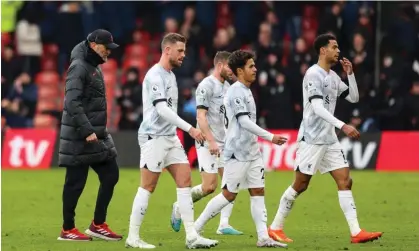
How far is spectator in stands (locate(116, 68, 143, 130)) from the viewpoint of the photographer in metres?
28.3

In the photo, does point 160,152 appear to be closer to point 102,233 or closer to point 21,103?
point 102,233

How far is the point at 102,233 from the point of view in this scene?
48.0ft

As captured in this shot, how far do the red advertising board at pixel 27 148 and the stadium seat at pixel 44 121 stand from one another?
1.86 meters

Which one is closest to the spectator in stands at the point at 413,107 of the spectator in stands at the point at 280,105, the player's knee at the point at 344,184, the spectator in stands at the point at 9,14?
the spectator in stands at the point at 280,105

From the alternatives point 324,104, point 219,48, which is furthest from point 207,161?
point 219,48

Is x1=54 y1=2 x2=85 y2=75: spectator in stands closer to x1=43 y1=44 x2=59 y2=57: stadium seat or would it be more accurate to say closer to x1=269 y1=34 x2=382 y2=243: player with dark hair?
x1=43 y1=44 x2=59 y2=57: stadium seat

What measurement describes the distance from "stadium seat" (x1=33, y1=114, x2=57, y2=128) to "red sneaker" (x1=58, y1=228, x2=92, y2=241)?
48.4 feet

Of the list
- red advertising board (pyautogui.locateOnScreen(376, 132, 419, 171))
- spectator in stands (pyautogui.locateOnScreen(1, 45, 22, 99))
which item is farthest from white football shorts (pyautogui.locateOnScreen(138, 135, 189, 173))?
spectator in stands (pyautogui.locateOnScreen(1, 45, 22, 99))

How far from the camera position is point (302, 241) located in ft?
47.1

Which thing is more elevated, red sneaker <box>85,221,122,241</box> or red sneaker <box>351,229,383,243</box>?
red sneaker <box>351,229,383,243</box>

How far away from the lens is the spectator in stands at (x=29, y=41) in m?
29.8

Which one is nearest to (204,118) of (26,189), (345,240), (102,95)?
(102,95)

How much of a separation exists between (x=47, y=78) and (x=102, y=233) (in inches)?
629

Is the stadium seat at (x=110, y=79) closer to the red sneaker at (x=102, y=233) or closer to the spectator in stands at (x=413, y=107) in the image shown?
the spectator in stands at (x=413, y=107)
